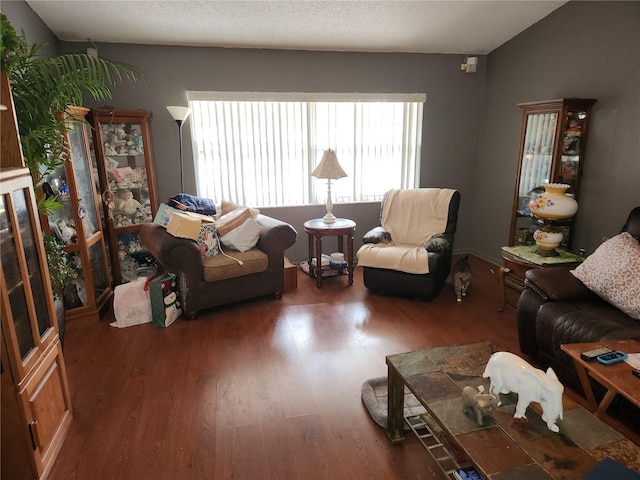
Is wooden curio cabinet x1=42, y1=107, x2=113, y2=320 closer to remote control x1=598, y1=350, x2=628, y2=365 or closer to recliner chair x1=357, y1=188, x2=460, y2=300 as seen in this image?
recliner chair x1=357, y1=188, x2=460, y2=300

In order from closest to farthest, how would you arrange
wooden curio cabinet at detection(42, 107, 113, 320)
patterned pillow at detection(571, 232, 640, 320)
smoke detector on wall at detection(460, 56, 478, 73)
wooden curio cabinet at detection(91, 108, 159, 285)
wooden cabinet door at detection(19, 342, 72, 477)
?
wooden cabinet door at detection(19, 342, 72, 477)
patterned pillow at detection(571, 232, 640, 320)
wooden curio cabinet at detection(42, 107, 113, 320)
wooden curio cabinet at detection(91, 108, 159, 285)
smoke detector on wall at detection(460, 56, 478, 73)

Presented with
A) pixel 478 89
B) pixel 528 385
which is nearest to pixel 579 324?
pixel 528 385

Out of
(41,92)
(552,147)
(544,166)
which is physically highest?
(41,92)

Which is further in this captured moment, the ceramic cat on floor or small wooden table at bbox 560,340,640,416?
the ceramic cat on floor


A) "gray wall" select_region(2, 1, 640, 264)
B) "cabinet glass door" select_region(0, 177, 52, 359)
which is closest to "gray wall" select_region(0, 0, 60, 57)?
"gray wall" select_region(2, 1, 640, 264)

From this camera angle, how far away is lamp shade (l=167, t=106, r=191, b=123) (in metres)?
3.55

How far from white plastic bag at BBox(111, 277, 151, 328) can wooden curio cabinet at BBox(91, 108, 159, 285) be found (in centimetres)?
73

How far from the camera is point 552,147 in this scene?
3.32m

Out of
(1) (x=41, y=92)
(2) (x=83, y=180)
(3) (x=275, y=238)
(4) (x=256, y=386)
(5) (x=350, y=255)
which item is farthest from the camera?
(5) (x=350, y=255)

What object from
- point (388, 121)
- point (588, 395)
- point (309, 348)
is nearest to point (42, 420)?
point (309, 348)

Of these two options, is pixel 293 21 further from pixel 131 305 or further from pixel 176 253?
pixel 131 305

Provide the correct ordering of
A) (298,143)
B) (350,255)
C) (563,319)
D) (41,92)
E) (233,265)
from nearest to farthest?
1. (41,92)
2. (563,319)
3. (233,265)
4. (350,255)
5. (298,143)

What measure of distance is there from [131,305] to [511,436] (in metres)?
2.71

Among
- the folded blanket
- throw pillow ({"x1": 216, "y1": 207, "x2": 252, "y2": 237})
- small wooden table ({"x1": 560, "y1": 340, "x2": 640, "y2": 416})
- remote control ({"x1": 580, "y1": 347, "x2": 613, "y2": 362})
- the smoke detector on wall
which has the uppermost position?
the smoke detector on wall
